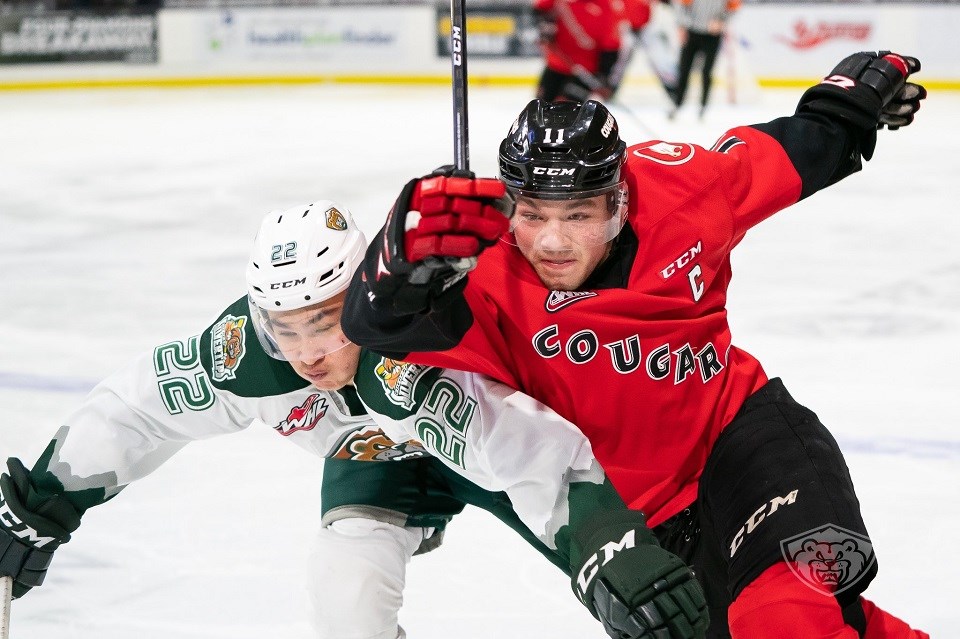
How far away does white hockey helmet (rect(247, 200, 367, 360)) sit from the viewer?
2.05 m

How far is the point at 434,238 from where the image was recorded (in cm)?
170

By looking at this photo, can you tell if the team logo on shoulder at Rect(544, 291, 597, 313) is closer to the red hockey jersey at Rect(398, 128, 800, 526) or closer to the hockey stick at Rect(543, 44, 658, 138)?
the red hockey jersey at Rect(398, 128, 800, 526)

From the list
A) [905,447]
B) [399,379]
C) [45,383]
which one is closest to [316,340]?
[399,379]

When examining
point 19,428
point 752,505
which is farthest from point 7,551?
point 19,428

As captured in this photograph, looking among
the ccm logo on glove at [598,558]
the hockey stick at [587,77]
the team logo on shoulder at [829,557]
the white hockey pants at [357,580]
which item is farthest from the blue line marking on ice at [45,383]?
the hockey stick at [587,77]

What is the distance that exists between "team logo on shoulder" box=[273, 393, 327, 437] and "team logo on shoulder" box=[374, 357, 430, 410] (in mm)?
208

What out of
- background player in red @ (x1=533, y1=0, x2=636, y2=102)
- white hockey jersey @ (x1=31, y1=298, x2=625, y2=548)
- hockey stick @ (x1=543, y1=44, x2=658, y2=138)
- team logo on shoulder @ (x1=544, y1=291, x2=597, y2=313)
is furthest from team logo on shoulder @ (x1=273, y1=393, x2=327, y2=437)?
hockey stick @ (x1=543, y1=44, x2=658, y2=138)

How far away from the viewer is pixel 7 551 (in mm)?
2117

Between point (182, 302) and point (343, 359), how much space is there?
119 inches

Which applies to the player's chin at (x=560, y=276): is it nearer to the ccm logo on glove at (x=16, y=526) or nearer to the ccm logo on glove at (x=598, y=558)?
the ccm logo on glove at (x=598, y=558)

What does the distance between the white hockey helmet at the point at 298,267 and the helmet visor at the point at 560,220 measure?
Result: 0.91 ft

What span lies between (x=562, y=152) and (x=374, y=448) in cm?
63

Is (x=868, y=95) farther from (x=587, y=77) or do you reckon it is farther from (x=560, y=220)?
(x=587, y=77)

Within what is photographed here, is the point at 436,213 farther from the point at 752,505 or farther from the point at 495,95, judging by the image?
the point at 495,95
